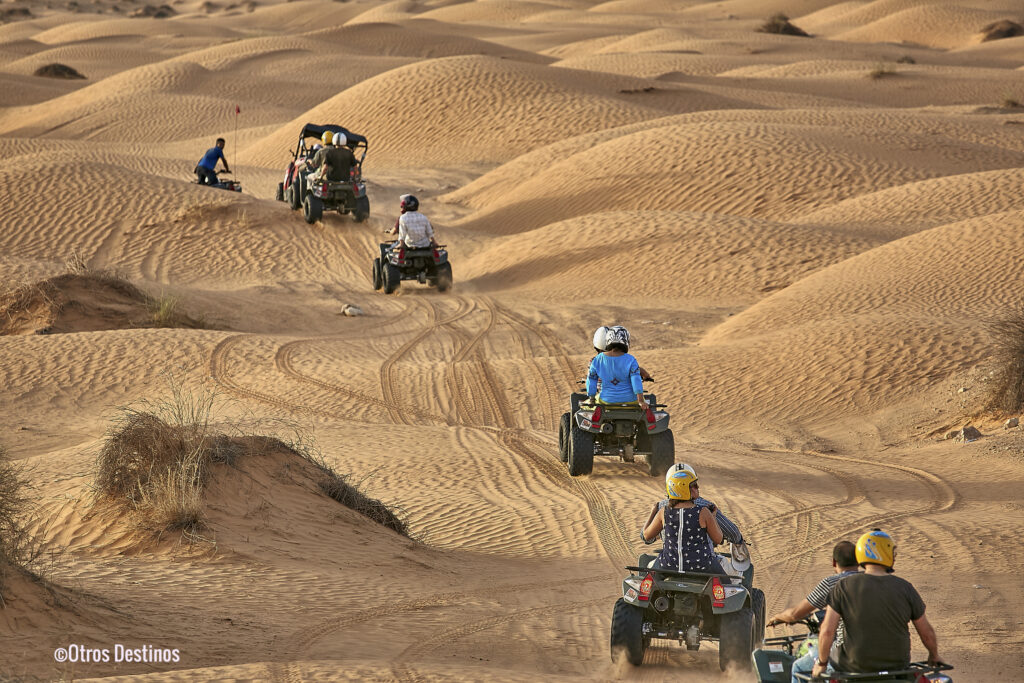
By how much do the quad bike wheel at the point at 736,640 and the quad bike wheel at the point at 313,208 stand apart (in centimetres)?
2058

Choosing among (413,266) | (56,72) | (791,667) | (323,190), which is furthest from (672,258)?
(56,72)

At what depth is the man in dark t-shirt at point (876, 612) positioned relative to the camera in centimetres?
499

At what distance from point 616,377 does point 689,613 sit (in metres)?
5.08

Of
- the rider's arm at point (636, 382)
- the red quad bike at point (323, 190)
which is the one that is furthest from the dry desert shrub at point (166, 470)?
the red quad bike at point (323, 190)

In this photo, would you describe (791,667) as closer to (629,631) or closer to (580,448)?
(629,631)

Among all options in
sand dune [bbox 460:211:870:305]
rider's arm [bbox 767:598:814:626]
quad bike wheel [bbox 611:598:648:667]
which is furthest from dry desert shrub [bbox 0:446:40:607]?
sand dune [bbox 460:211:870:305]

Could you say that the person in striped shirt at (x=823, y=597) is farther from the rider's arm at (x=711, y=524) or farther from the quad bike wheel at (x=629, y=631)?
the quad bike wheel at (x=629, y=631)

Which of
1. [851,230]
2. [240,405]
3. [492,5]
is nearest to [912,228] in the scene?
[851,230]

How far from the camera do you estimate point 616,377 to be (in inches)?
457

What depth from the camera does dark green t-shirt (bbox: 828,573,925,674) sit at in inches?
196

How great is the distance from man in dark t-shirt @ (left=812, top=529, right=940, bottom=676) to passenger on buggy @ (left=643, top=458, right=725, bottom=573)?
162 centimetres

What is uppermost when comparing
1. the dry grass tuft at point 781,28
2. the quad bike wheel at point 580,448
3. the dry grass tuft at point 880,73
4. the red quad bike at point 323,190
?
the dry grass tuft at point 781,28

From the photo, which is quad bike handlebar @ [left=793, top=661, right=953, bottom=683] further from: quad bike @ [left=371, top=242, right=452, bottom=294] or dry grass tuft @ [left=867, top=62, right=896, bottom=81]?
dry grass tuft @ [left=867, top=62, right=896, bottom=81]

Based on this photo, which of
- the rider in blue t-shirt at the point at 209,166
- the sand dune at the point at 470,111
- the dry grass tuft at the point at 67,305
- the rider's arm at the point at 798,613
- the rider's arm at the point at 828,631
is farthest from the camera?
the sand dune at the point at 470,111
